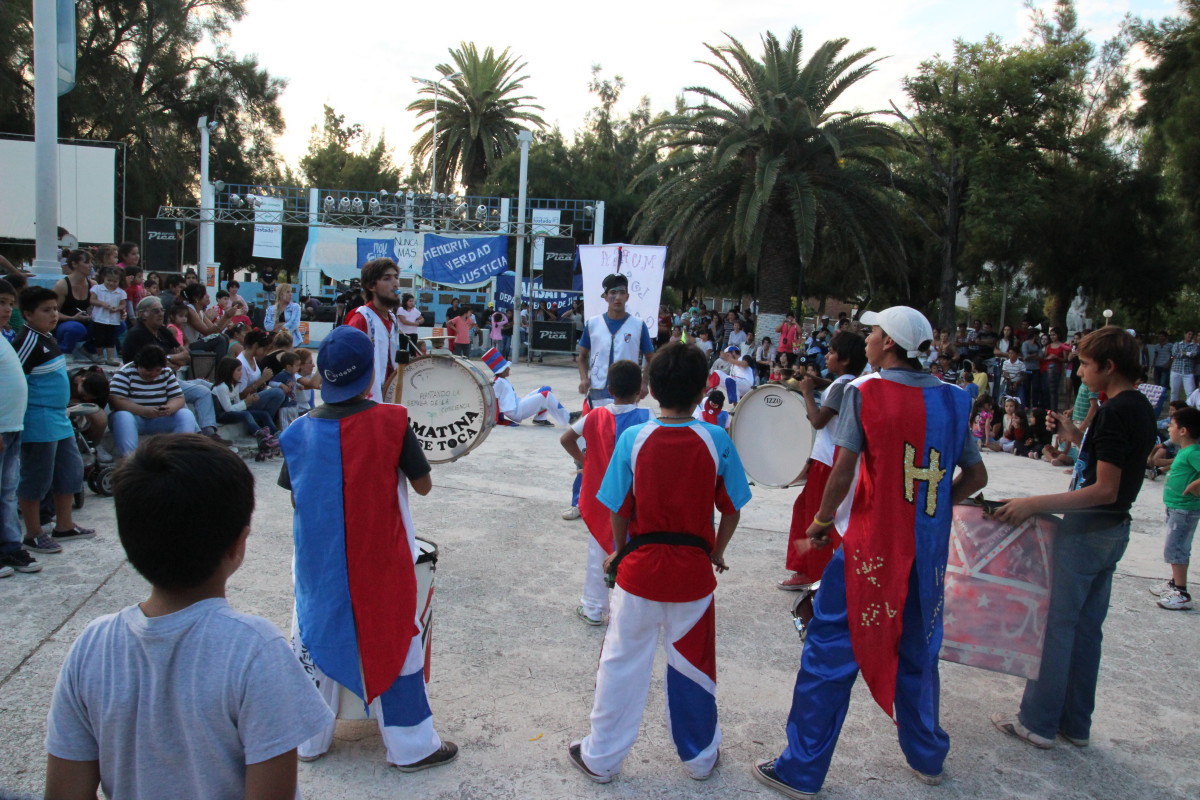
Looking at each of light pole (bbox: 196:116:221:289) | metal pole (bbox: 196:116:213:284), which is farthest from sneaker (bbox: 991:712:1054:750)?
metal pole (bbox: 196:116:213:284)

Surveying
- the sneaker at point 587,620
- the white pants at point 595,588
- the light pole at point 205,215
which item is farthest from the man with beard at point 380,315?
the light pole at point 205,215

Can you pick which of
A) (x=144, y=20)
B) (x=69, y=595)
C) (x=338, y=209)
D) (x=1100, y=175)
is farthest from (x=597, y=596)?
(x=144, y=20)

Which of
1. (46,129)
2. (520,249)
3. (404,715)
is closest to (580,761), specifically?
(404,715)

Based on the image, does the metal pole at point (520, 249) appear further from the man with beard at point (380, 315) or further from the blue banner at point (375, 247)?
the man with beard at point (380, 315)

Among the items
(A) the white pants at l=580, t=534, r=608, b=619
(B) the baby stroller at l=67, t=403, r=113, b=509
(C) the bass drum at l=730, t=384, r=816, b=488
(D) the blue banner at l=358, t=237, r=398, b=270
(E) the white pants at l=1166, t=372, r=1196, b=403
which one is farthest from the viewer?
(D) the blue banner at l=358, t=237, r=398, b=270

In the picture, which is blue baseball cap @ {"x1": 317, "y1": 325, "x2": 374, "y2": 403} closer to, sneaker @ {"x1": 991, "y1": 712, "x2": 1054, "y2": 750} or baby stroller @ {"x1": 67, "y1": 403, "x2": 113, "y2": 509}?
Answer: sneaker @ {"x1": 991, "y1": 712, "x2": 1054, "y2": 750}

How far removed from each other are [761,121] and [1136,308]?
49.5ft

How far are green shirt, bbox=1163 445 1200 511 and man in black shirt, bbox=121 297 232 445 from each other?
742 centimetres

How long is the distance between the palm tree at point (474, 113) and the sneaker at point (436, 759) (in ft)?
124

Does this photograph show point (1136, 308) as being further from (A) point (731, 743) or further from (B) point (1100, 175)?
(A) point (731, 743)

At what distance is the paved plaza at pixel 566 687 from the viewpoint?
3.32 metres

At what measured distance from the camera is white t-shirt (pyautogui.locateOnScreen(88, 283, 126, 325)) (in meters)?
9.55

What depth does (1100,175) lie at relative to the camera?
79.6ft

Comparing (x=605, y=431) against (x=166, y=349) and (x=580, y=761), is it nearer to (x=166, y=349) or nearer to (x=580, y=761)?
(x=580, y=761)
